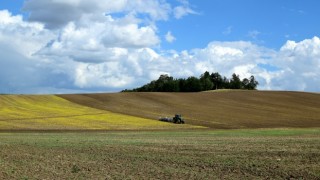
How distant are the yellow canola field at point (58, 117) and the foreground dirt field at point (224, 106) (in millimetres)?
5309

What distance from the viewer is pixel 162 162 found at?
22.0 metres

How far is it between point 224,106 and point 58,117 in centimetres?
3901

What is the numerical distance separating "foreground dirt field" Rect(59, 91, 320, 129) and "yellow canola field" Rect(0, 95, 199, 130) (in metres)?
5.31

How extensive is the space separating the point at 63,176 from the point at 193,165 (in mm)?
6189

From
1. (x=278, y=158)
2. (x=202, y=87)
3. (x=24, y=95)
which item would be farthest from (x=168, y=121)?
(x=202, y=87)

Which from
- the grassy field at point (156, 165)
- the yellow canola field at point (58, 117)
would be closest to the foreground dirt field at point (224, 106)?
the yellow canola field at point (58, 117)

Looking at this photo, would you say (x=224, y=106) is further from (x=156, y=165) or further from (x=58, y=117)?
(x=156, y=165)

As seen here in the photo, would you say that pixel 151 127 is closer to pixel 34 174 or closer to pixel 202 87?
pixel 34 174

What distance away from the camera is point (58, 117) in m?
73.8

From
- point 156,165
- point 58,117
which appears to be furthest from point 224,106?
point 156,165

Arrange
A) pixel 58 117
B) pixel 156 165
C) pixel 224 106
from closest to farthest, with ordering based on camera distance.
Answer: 1. pixel 156 165
2. pixel 58 117
3. pixel 224 106

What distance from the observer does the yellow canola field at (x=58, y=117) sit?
64875 mm

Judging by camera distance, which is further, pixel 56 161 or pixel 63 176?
pixel 56 161

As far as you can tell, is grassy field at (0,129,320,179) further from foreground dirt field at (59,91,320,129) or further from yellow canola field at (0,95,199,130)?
foreground dirt field at (59,91,320,129)
